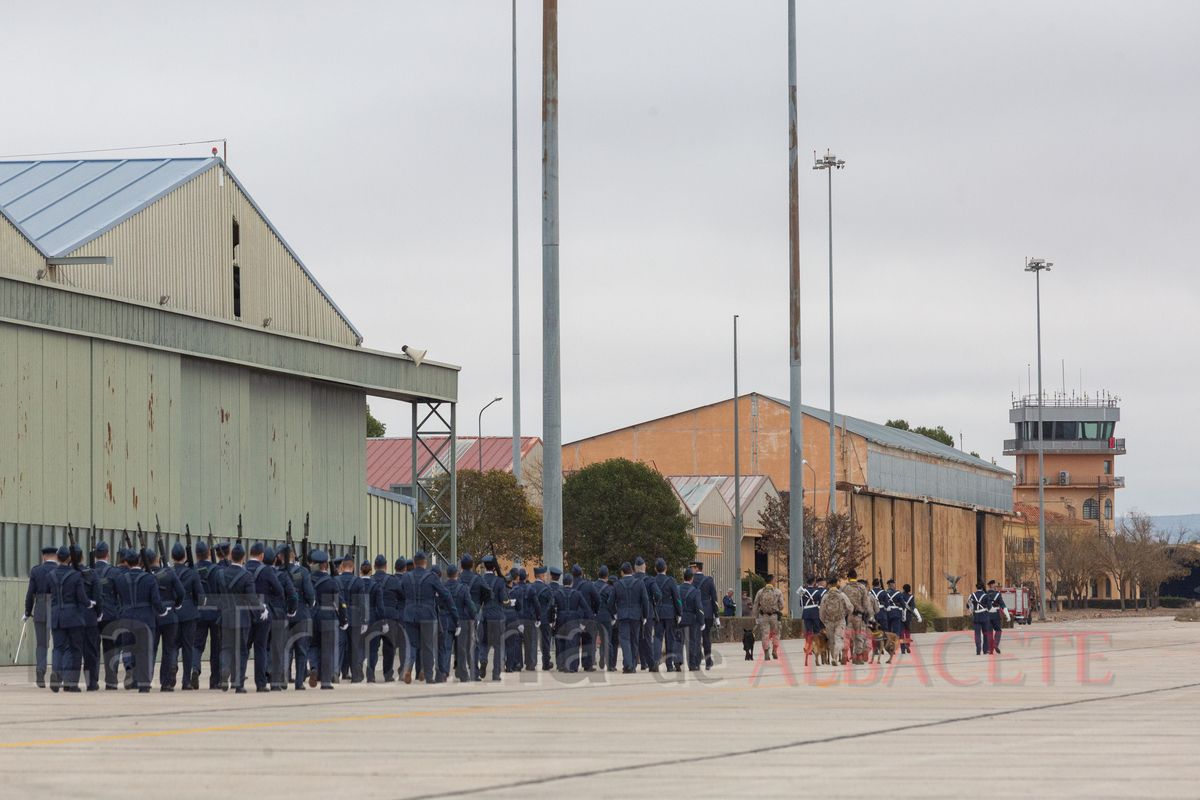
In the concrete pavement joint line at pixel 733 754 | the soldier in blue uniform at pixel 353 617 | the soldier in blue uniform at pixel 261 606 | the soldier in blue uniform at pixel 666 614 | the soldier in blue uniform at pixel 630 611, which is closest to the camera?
the concrete pavement joint line at pixel 733 754

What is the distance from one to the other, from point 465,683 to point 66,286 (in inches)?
419

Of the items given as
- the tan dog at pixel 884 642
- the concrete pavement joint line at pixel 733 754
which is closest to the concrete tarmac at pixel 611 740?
the concrete pavement joint line at pixel 733 754

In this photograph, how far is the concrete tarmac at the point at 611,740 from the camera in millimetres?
10195

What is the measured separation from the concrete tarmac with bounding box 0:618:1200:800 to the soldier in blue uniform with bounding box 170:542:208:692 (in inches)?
22.1

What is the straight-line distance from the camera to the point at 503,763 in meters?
11.4

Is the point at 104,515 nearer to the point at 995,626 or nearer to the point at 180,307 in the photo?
the point at 180,307

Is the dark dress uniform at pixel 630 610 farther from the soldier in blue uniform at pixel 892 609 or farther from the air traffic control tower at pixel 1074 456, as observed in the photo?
the air traffic control tower at pixel 1074 456

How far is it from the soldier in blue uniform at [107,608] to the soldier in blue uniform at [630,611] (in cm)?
741

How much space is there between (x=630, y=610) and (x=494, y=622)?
220cm

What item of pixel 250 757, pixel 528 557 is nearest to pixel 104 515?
pixel 250 757

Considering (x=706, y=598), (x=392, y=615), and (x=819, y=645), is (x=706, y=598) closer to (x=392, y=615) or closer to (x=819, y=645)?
(x=819, y=645)

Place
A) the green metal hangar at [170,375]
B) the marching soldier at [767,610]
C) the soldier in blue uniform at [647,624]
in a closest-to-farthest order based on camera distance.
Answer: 1. the soldier in blue uniform at [647,624]
2. the green metal hangar at [170,375]
3. the marching soldier at [767,610]

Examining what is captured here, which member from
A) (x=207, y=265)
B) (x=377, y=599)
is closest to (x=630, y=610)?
(x=377, y=599)

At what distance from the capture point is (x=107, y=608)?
2000cm
